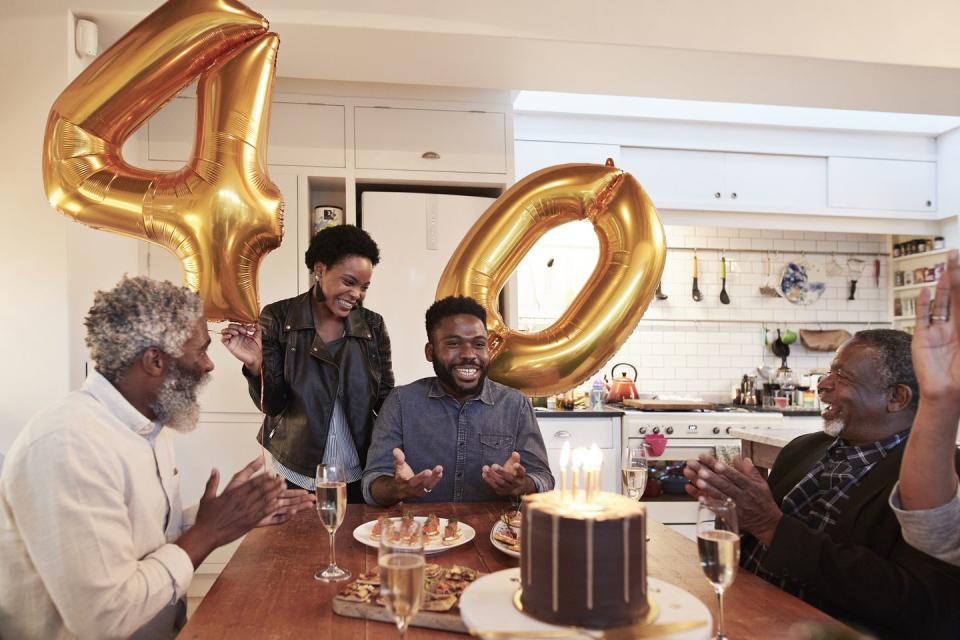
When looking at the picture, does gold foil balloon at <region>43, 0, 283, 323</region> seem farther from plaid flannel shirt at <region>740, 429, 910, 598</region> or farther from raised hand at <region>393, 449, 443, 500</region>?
plaid flannel shirt at <region>740, 429, 910, 598</region>

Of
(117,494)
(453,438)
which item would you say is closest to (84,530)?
(117,494)

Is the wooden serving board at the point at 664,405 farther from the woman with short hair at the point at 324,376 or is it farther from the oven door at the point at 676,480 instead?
the woman with short hair at the point at 324,376

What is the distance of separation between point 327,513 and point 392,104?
8.75ft

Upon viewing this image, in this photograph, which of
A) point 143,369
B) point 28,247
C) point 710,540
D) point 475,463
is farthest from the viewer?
point 28,247

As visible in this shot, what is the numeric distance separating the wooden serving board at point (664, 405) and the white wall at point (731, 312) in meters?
0.51

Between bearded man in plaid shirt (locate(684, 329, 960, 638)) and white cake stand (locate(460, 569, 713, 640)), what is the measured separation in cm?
44

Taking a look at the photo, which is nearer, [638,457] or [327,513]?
[327,513]

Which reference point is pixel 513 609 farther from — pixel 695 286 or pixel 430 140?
pixel 695 286

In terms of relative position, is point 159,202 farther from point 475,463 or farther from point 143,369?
point 475,463

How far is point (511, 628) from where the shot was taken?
2.85 ft

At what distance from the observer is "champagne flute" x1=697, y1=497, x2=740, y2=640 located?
1052mm

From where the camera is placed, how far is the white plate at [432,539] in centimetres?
146

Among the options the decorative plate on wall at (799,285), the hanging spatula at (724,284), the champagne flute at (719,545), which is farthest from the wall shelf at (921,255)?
the champagne flute at (719,545)

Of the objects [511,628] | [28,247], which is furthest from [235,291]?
[28,247]
